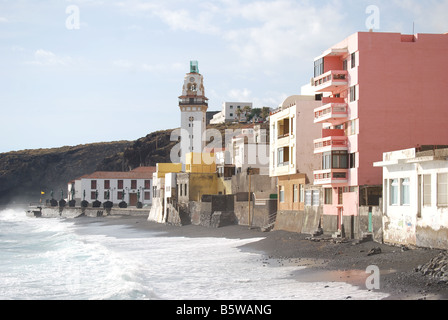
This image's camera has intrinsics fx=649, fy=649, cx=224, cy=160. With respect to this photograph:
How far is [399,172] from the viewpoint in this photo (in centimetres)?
2883

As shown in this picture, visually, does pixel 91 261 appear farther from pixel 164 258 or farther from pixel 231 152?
pixel 231 152

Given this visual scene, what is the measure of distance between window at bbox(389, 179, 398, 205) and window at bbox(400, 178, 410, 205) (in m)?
0.67

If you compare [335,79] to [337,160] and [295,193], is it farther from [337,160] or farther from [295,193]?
[295,193]

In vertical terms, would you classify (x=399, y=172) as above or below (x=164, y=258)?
above

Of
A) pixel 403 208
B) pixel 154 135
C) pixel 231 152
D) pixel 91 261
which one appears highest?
pixel 154 135

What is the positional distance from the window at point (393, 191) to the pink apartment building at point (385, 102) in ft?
15.9

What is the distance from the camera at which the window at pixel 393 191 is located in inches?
1151

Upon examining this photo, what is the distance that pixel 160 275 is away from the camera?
2842 centimetres

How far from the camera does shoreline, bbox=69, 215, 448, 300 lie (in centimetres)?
2025

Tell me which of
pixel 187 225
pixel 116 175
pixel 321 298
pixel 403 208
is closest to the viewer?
pixel 321 298

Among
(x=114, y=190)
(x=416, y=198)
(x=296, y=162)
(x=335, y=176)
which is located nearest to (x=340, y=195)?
(x=335, y=176)

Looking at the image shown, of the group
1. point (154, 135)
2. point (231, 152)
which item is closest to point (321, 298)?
point (231, 152)

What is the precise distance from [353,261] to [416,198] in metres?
3.66
